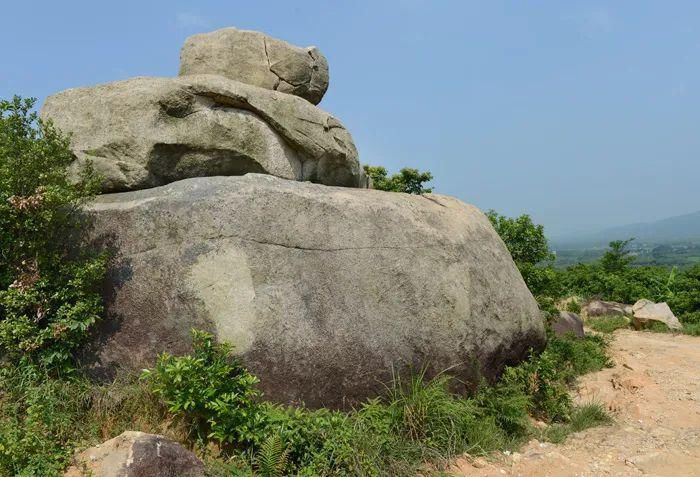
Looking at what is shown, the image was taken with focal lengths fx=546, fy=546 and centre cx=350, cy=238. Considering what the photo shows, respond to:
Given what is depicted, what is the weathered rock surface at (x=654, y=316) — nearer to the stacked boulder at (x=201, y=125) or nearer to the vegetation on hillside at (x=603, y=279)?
the vegetation on hillside at (x=603, y=279)

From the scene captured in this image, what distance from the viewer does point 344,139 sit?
8.98 meters

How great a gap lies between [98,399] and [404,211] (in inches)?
175

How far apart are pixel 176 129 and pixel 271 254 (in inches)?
91.3

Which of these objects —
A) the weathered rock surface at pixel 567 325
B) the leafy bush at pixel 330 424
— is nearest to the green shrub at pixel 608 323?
the weathered rock surface at pixel 567 325

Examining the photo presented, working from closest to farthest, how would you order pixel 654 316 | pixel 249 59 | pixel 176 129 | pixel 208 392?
1. pixel 208 392
2. pixel 176 129
3. pixel 249 59
4. pixel 654 316

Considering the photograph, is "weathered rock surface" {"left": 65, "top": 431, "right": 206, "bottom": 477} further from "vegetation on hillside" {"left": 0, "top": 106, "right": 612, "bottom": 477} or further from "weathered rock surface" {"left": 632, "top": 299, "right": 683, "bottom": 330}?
"weathered rock surface" {"left": 632, "top": 299, "right": 683, "bottom": 330}

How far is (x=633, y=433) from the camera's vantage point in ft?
25.2

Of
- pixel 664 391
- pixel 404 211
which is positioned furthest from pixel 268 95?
pixel 664 391

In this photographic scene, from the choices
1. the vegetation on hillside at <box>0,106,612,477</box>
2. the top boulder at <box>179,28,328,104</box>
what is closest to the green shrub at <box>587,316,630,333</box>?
the vegetation on hillside at <box>0,106,612,477</box>

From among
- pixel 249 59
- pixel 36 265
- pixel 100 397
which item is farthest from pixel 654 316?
pixel 36 265

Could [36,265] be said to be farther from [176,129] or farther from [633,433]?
[633,433]

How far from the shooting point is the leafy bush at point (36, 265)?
5.87 meters

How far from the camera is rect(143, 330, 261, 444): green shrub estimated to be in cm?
557

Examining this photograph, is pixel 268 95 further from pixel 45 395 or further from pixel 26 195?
pixel 45 395
